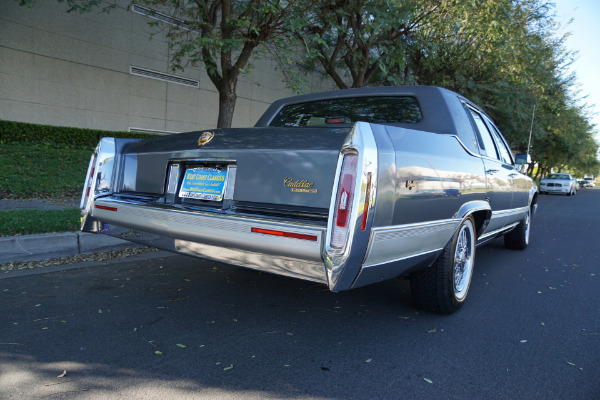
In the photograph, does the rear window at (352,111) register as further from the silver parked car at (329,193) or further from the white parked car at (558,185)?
the white parked car at (558,185)

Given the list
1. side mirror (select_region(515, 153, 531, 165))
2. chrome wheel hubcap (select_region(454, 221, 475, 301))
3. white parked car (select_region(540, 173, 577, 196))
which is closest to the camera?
chrome wheel hubcap (select_region(454, 221, 475, 301))

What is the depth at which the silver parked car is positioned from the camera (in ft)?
7.89

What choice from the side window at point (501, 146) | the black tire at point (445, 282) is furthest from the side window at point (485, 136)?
the black tire at point (445, 282)

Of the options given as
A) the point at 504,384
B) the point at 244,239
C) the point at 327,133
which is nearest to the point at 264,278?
the point at 244,239

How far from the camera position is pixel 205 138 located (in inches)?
126

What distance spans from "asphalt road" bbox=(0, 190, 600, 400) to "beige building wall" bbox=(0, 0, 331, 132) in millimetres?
10201

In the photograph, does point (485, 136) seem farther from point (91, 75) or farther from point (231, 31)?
point (91, 75)

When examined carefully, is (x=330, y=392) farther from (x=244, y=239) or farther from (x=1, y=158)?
(x=1, y=158)

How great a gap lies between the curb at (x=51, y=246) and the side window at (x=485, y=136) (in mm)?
3938

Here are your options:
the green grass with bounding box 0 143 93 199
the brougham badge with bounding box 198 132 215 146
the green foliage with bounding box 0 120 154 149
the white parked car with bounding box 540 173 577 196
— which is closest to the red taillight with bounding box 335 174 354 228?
the brougham badge with bounding box 198 132 215 146

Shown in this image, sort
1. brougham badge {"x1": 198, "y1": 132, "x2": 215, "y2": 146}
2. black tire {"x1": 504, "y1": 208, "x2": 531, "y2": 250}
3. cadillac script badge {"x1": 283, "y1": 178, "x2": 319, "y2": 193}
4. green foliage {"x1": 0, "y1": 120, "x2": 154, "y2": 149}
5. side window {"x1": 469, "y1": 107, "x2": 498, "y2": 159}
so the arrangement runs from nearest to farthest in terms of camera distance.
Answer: cadillac script badge {"x1": 283, "y1": 178, "x2": 319, "y2": 193}
brougham badge {"x1": 198, "y1": 132, "x2": 215, "y2": 146}
side window {"x1": 469, "y1": 107, "x2": 498, "y2": 159}
black tire {"x1": 504, "y1": 208, "x2": 531, "y2": 250}
green foliage {"x1": 0, "y1": 120, "x2": 154, "y2": 149}

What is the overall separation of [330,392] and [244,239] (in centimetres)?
96

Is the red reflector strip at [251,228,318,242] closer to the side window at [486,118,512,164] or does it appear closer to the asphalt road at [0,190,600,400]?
the asphalt road at [0,190,600,400]

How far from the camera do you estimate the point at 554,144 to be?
107 ft
